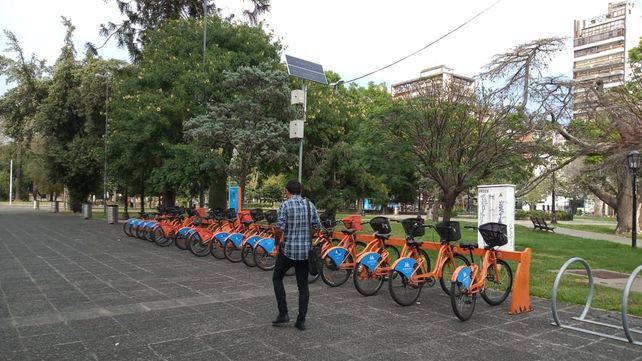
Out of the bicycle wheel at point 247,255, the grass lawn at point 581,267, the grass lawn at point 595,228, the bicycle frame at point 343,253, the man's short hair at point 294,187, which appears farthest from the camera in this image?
the grass lawn at point 595,228

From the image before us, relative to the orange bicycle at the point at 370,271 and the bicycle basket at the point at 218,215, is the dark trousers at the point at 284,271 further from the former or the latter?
the bicycle basket at the point at 218,215

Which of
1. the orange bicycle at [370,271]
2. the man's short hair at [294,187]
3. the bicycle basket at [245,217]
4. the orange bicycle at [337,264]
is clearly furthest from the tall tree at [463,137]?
the man's short hair at [294,187]

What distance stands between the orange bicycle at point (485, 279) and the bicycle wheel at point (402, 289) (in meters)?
0.75

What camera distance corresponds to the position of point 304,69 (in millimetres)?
12320

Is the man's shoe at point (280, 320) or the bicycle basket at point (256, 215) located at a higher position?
the bicycle basket at point (256, 215)

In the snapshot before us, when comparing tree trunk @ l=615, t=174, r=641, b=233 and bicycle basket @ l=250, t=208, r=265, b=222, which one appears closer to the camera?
bicycle basket @ l=250, t=208, r=265, b=222

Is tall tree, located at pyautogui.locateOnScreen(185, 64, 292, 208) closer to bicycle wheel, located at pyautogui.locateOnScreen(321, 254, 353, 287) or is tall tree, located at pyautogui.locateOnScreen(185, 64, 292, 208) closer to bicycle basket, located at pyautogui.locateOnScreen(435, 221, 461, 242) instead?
bicycle wheel, located at pyautogui.locateOnScreen(321, 254, 353, 287)

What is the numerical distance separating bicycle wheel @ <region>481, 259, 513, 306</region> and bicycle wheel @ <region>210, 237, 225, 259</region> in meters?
6.26

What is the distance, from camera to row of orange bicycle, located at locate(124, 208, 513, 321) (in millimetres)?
6715

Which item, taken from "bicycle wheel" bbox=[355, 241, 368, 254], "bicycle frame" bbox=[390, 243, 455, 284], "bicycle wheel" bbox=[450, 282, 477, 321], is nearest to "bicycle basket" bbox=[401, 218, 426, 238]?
"bicycle frame" bbox=[390, 243, 455, 284]

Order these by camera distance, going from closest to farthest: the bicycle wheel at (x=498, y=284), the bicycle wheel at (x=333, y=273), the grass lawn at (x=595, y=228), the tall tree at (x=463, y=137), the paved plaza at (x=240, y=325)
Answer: the paved plaza at (x=240, y=325)
the bicycle wheel at (x=498, y=284)
the bicycle wheel at (x=333, y=273)
the tall tree at (x=463, y=137)
the grass lawn at (x=595, y=228)

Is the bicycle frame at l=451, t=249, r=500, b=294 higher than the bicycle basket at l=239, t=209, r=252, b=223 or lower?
lower

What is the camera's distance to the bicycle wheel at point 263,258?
10.0 metres

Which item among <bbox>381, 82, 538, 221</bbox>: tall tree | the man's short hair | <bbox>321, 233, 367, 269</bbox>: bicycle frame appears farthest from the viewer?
<bbox>381, 82, 538, 221</bbox>: tall tree
